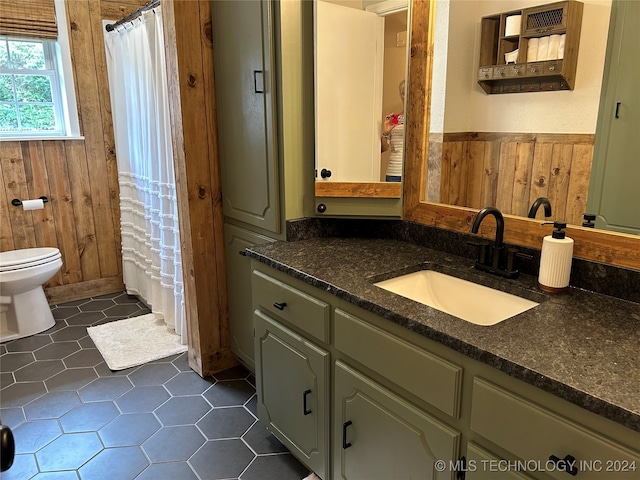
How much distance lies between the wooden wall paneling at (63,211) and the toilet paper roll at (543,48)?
321 centimetres

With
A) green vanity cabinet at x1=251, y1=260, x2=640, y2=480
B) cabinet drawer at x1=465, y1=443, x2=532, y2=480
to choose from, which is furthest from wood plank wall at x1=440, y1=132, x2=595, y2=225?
cabinet drawer at x1=465, y1=443, x2=532, y2=480

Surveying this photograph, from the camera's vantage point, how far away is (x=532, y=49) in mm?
1521

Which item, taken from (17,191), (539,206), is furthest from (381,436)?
(17,191)

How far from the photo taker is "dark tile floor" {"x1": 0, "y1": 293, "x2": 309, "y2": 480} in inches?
75.7

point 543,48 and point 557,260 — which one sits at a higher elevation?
point 543,48

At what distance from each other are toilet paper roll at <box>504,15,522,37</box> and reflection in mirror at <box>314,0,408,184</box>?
0.41m

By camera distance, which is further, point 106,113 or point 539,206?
point 106,113

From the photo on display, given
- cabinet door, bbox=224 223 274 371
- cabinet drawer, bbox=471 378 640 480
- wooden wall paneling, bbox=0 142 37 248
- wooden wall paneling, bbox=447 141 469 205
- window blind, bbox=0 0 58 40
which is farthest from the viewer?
wooden wall paneling, bbox=0 142 37 248

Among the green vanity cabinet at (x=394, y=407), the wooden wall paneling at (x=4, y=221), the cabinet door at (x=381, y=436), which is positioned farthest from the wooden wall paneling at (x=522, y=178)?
the wooden wall paneling at (x=4, y=221)

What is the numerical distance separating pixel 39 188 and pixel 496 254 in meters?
3.20

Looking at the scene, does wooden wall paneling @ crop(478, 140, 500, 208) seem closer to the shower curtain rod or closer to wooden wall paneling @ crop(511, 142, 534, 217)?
wooden wall paneling @ crop(511, 142, 534, 217)

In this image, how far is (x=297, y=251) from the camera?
1865 mm

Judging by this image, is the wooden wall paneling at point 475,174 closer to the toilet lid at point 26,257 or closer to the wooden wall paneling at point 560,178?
the wooden wall paneling at point 560,178

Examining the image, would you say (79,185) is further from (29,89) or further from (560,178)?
(560,178)
